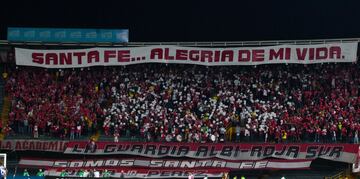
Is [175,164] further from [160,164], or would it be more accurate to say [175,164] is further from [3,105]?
[3,105]

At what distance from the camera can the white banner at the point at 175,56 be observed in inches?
1674

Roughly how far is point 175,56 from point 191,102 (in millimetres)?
3560

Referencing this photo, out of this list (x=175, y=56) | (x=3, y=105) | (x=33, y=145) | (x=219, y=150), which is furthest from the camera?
(x=175, y=56)

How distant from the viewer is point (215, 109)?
40.9 metres

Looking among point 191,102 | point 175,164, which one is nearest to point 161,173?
point 175,164

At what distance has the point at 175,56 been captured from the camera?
42.9 metres

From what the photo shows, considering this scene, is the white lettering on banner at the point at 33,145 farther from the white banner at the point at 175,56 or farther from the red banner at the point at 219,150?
the white banner at the point at 175,56

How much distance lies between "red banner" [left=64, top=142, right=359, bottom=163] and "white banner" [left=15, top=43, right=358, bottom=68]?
6.58 metres

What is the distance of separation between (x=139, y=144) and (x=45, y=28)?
1038cm

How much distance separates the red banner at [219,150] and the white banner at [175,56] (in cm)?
658

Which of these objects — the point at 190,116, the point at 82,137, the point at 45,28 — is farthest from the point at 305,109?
the point at 45,28

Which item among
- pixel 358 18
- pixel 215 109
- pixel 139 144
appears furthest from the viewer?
pixel 358 18

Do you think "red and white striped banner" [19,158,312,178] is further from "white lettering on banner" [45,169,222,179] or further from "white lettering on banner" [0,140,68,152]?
"white lettering on banner" [0,140,68,152]

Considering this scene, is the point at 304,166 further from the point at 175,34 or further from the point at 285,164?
the point at 175,34
